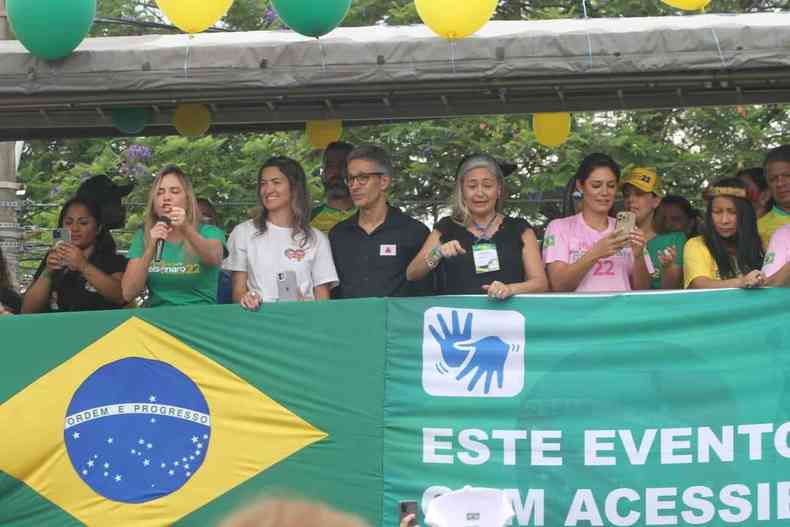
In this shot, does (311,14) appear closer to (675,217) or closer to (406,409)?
(406,409)

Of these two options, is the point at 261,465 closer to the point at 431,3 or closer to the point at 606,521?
the point at 606,521

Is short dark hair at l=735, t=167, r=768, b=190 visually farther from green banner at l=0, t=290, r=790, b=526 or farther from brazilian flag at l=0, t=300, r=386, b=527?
brazilian flag at l=0, t=300, r=386, b=527

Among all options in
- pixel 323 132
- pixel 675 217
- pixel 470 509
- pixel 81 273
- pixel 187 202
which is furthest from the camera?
pixel 323 132

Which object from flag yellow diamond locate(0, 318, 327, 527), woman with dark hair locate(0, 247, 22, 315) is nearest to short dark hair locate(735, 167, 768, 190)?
flag yellow diamond locate(0, 318, 327, 527)

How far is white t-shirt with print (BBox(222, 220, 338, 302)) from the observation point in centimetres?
741

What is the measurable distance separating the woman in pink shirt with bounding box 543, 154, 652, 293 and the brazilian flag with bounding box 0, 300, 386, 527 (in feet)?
3.40

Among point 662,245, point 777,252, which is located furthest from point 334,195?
point 777,252

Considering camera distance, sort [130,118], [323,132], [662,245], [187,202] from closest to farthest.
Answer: [187,202], [662,245], [130,118], [323,132]

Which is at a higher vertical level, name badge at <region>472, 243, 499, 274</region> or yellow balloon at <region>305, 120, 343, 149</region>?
yellow balloon at <region>305, 120, 343, 149</region>

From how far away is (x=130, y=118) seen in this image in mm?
8523

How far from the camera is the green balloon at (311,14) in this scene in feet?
21.8

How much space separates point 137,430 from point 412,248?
1727mm

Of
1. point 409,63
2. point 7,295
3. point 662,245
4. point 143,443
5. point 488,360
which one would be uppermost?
point 409,63

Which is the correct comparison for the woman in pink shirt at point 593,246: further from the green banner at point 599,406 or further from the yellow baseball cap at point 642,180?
the yellow baseball cap at point 642,180
